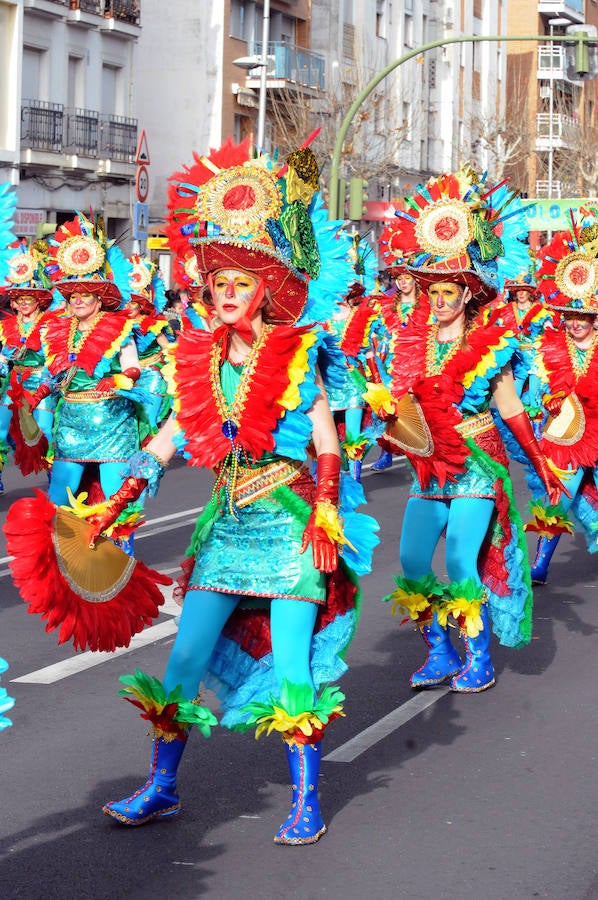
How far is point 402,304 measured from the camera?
18.4 metres

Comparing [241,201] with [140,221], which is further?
[140,221]

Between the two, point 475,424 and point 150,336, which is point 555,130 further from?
point 475,424

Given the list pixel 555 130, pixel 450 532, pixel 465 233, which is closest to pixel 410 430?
pixel 450 532

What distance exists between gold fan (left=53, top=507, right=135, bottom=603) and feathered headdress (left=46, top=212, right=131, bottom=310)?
4954 mm

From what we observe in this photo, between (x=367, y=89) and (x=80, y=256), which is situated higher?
(x=367, y=89)

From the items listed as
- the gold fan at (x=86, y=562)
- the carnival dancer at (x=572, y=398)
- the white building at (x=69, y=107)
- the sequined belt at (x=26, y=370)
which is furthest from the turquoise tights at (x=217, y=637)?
the white building at (x=69, y=107)

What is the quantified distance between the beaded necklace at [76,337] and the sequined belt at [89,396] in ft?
0.75

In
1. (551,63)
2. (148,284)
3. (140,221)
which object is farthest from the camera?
(551,63)

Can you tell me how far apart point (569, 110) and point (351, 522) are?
75440 millimetres

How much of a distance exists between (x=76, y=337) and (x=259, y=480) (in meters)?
4.87

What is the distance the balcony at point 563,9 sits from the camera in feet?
251

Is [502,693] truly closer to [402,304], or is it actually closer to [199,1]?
[402,304]

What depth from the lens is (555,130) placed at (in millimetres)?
74312

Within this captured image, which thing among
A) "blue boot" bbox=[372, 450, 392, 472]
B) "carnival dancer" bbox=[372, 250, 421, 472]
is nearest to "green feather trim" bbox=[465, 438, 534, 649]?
"carnival dancer" bbox=[372, 250, 421, 472]
